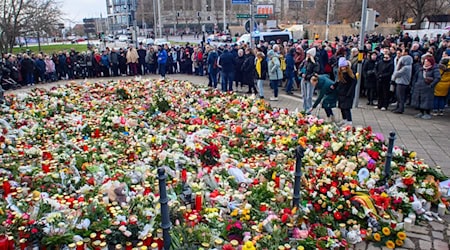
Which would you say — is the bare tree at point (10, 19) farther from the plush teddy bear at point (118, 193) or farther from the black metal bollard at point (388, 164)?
the black metal bollard at point (388, 164)

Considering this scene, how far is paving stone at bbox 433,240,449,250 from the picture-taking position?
15.2 feet

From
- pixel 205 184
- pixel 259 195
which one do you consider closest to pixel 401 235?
pixel 259 195

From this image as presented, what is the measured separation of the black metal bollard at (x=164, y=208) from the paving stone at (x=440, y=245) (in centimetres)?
323

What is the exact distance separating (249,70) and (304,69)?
2815 millimetres

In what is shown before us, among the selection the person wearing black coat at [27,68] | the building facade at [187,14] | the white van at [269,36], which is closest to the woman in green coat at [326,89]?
the person wearing black coat at [27,68]

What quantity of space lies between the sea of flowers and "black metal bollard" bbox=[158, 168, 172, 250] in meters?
0.11

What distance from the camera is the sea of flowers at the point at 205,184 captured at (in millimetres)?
4461

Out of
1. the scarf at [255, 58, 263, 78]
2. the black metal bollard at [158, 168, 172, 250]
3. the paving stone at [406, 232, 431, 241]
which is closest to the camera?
the black metal bollard at [158, 168, 172, 250]

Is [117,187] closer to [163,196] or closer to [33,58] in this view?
[163,196]

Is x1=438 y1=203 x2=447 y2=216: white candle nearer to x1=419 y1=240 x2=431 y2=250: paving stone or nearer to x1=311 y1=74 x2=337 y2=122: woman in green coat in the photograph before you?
x1=419 y1=240 x2=431 y2=250: paving stone

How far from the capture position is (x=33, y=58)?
62.3ft

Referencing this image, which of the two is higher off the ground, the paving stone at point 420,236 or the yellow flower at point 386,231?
the yellow flower at point 386,231

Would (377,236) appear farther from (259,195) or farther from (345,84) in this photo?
(345,84)

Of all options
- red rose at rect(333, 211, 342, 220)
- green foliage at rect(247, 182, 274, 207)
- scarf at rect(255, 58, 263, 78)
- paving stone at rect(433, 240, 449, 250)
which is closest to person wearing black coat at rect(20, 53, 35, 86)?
scarf at rect(255, 58, 263, 78)
